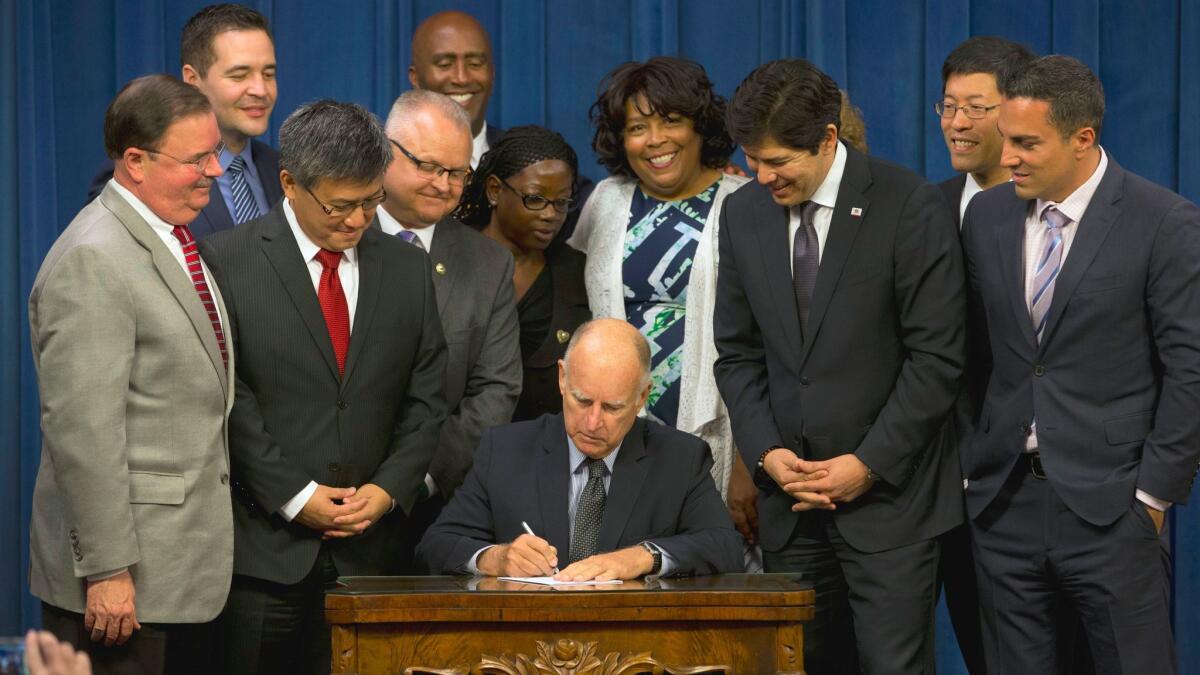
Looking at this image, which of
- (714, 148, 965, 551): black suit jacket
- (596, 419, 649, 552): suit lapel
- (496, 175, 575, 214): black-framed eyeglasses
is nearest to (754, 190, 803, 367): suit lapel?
(714, 148, 965, 551): black suit jacket

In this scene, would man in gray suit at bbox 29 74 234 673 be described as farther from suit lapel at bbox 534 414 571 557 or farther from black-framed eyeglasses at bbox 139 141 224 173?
suit lapel at bbox 534 414 571 557

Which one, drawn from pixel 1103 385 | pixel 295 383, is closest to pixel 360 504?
pixel 295 383

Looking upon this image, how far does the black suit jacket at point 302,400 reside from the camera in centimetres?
323

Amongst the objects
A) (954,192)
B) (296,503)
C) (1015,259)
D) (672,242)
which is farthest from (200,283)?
(954,192)

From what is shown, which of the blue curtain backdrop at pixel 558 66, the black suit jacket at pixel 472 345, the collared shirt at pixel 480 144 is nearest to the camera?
the black suit jacket at pixel 472 345

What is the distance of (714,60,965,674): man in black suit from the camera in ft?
11.1

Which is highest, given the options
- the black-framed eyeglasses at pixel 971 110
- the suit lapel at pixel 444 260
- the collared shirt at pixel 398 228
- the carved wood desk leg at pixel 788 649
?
the black-framed eyeglasses at pixel 971 110

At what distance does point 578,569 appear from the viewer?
9.61 feet

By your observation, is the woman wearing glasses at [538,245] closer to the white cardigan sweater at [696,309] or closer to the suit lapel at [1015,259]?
the white cardigan sweater at [696,309]

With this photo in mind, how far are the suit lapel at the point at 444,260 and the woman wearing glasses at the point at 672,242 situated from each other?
14.9 inches

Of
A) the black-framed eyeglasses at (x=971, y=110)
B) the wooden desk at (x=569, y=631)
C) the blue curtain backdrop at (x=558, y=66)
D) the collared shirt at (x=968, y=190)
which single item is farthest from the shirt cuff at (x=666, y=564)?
the blue curtain backdrop at (x=558, y=66)

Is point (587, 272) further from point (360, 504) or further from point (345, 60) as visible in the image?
point (345, 60)

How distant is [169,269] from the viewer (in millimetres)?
3068

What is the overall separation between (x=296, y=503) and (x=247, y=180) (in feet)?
3.43
